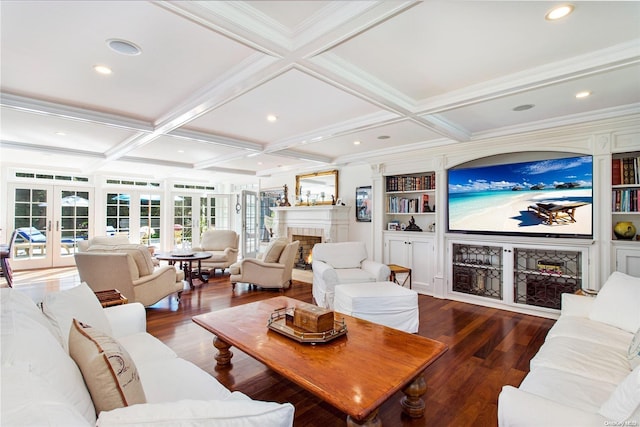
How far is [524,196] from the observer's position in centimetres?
414

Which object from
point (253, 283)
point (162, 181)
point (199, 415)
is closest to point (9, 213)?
point (162, 181)

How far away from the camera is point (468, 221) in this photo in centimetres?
461

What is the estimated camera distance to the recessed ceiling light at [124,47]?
2112 mm

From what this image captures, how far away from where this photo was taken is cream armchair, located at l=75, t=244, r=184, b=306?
12.5ft

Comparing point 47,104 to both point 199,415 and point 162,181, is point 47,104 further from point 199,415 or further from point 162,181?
point 162,181

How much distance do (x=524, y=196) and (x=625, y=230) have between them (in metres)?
1.04

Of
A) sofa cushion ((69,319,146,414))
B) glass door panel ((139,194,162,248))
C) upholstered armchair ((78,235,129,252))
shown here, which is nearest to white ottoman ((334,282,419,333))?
sofa cushion ((69,319,146,414))

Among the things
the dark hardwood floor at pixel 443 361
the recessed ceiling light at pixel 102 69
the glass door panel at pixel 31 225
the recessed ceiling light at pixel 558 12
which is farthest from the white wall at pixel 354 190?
the glass door panel at pixel 31 225

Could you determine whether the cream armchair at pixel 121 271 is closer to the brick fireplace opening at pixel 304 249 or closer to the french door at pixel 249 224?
the brick fireplace opening at pixel 304 249

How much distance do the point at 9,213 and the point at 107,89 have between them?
610 centimetres

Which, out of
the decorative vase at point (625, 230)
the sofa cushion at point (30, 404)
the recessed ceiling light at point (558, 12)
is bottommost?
the sofa cushion at point (30, 404)

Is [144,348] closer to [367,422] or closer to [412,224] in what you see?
[367,422]

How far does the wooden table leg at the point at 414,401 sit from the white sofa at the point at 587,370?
23.4 inches

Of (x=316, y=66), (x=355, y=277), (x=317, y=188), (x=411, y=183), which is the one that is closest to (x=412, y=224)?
(x=411, y=183)
